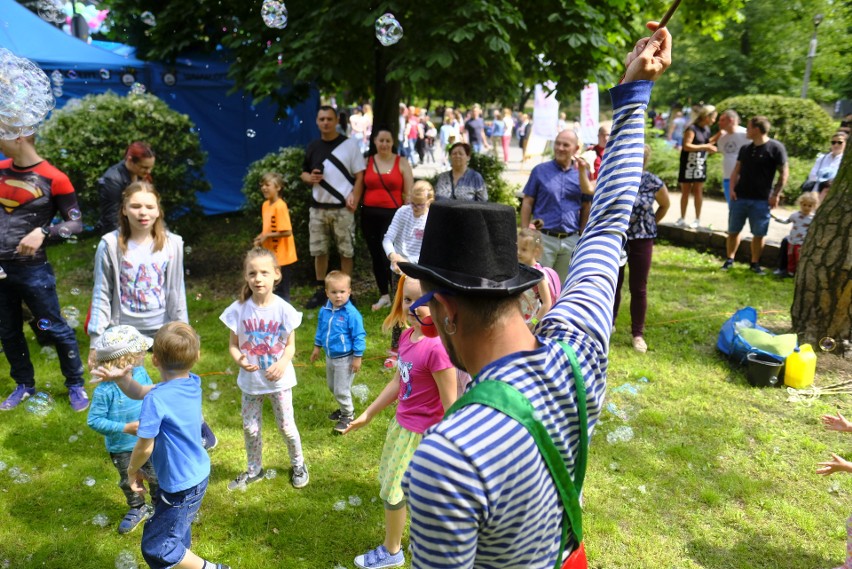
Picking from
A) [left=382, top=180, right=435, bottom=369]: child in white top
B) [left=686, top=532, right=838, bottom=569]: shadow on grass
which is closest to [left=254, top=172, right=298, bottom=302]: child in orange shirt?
[left=382, top=180, right=435, bottom=369]: child in white top

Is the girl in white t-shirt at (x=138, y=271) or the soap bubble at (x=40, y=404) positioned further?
the soap bubble at (x=40, y=404)

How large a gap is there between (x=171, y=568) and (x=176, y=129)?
A: 708 cm

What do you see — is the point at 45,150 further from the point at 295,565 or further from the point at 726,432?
the point at 726,432

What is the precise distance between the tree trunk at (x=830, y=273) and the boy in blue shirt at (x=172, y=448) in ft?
18.9

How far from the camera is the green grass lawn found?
3.67 meters

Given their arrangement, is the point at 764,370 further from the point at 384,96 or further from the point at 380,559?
the point at 384,96

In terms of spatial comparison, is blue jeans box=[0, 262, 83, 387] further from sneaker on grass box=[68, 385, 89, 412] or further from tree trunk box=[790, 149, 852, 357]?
tree trunk box=[790, 149, 852, 357]

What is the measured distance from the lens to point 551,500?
1.29m

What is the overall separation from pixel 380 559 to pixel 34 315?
3457 mm

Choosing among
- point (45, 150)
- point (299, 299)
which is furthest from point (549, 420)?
point (45, 150)

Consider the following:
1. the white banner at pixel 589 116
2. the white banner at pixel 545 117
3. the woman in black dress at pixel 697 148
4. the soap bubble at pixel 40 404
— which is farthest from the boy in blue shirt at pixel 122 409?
the white banner at pixel 545 117

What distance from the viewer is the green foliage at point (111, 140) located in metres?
8.45

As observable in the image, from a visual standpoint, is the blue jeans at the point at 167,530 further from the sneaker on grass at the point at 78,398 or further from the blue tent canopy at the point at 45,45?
the blue tent canopy at the point at 45,45

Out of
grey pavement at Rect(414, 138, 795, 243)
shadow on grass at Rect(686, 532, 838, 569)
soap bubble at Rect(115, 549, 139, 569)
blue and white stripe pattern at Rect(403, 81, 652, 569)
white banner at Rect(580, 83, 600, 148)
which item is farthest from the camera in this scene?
white banner at Rect(580, 83, 600, 148)
